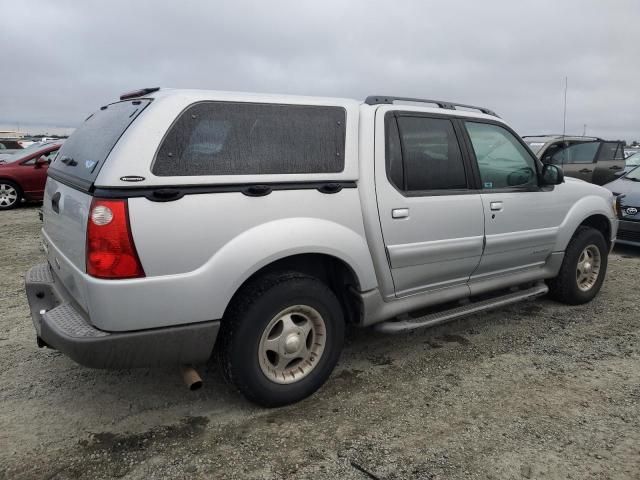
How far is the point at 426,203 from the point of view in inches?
134

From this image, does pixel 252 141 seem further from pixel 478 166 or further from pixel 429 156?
pixel 478 166

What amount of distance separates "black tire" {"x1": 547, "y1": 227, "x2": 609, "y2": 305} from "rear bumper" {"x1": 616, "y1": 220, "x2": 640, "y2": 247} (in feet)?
8.74

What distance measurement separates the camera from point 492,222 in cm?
382

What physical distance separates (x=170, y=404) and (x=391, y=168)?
2.02 meters

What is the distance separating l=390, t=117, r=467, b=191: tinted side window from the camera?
3.38 meters

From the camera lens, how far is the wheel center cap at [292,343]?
2873 mm

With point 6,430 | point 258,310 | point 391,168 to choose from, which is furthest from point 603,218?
point 6,430

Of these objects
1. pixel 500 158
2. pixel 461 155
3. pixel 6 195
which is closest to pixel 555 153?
pixel 500 158

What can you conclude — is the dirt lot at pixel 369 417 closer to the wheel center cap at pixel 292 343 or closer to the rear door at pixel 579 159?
the wheel center cap at pixel 292 343

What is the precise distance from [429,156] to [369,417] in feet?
5.93

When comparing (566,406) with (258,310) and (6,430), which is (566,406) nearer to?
(258,310)

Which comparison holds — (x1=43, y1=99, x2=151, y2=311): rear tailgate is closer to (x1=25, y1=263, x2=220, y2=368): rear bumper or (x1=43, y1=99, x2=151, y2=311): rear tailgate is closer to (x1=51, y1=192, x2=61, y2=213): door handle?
(x1=51, y1=192, x2=61, y2=213): door handle

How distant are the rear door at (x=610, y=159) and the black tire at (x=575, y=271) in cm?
571

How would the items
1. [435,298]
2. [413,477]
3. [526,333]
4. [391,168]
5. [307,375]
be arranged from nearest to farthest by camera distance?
[413,477] < [307,375] < [391,168] < [435,298] < [526,333]
